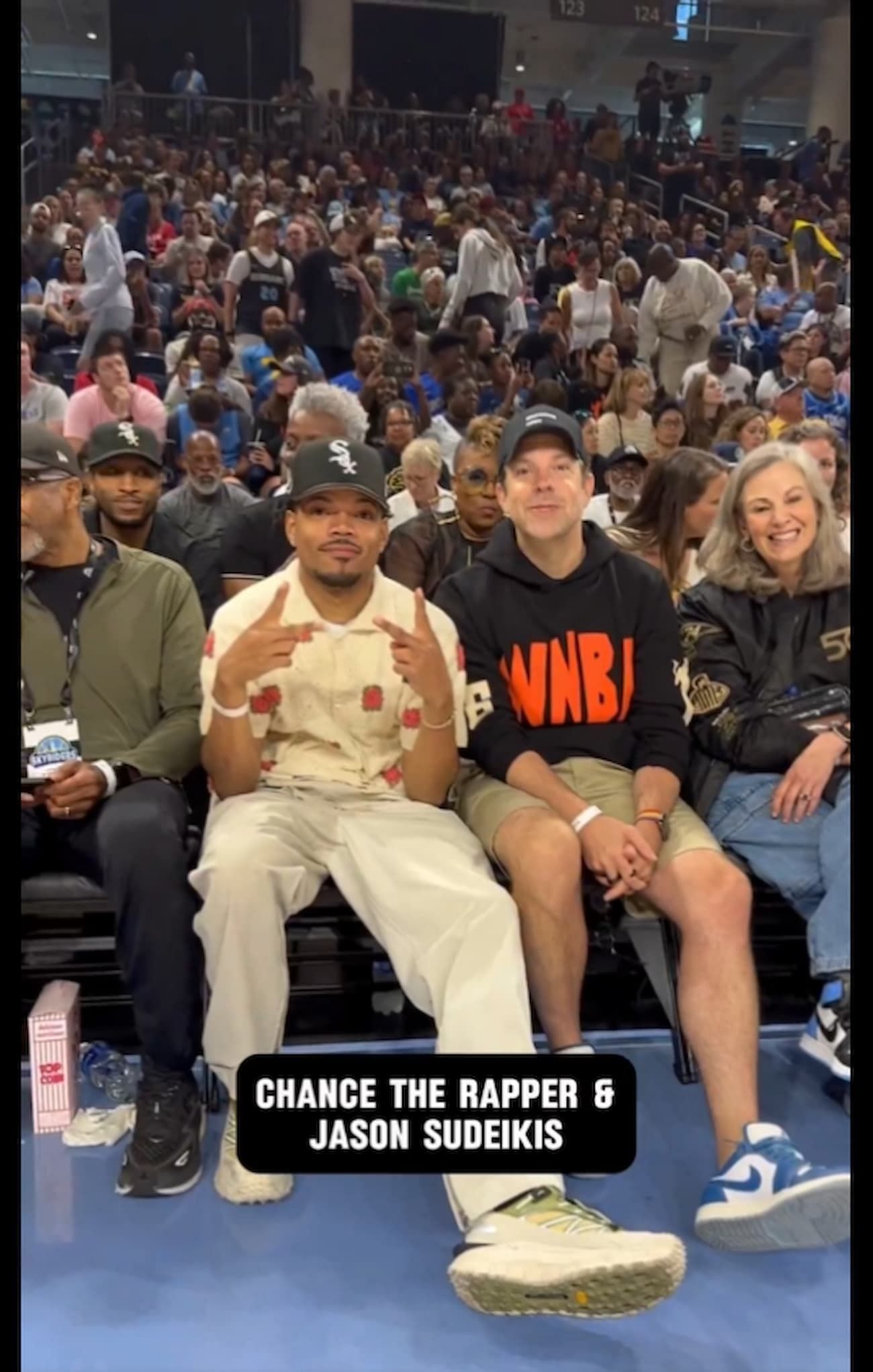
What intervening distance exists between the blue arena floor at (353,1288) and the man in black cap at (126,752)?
10 cm

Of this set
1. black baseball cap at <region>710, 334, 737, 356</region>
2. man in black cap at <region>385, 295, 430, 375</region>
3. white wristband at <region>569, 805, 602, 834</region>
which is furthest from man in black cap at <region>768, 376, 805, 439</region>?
white wristband at <region>569, 805, 602, 834</region>

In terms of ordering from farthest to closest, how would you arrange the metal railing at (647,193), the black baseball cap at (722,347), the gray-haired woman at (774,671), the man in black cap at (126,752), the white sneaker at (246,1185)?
the black baseball cap at (722,347)
the metal railing at (647,193)
the gray-haired woman at (774,671)
the man in black cap at (126,752)
the white sneaker at (246,1185)

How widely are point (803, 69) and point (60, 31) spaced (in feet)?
3.10

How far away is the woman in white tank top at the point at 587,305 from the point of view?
216cm

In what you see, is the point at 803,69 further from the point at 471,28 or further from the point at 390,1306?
the point at 390,1306

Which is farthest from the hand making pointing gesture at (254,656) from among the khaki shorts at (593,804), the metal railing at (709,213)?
the metal railing at (709,213)

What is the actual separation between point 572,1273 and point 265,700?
840 millimetres

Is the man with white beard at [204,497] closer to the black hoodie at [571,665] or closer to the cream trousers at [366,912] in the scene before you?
the black hoodie at [571,665]

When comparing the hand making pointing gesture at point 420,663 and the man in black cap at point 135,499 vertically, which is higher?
the man in black cap at point 135,499

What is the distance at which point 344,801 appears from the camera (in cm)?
157

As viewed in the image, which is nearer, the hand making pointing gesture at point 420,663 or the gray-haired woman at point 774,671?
the hand making pointing gesture at point 420,663

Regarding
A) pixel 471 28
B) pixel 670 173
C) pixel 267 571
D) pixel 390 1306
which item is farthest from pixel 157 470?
pixel 390 1306

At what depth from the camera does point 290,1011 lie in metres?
1.76

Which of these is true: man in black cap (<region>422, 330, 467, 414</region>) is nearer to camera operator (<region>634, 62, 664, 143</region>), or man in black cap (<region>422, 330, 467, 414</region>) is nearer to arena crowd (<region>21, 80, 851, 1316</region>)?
arena crowd (<region>21, 80, 851, 1316</region>)
